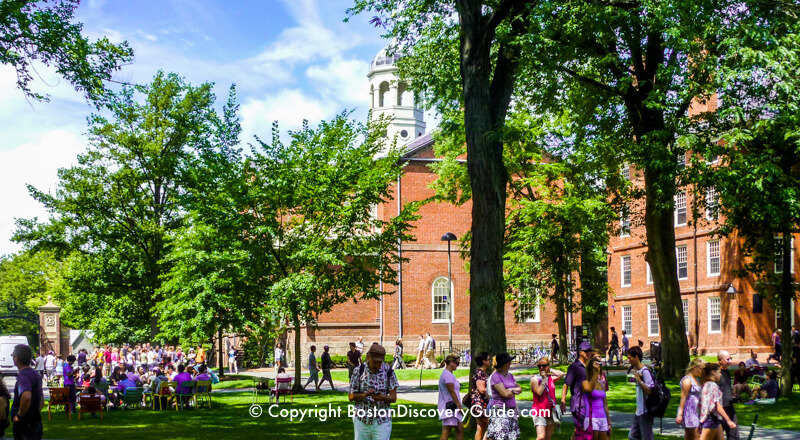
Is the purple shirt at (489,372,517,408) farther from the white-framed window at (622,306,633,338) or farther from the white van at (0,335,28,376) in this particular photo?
the white-framed window at (622,306,633,338)

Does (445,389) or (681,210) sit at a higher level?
(681,210)

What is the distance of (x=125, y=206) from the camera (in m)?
43.0

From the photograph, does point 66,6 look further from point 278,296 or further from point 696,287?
point 696,287

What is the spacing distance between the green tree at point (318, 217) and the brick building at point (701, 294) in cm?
1415

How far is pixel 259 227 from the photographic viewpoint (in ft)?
95.5

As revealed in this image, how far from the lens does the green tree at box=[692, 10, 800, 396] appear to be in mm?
19922

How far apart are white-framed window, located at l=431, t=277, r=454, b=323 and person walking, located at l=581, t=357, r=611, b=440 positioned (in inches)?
1579

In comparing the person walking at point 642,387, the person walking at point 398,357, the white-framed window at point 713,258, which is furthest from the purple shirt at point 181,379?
the white-framed window at point 713,258

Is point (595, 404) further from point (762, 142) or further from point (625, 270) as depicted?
point (625, 270)

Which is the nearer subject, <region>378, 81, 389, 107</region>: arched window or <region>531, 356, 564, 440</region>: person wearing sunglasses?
<region>531, 356, 564, 440</region>: person wearing sunglasses

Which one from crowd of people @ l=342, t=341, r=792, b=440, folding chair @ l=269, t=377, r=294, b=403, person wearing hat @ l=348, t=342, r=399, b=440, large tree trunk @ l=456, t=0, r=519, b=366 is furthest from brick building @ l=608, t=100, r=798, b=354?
person wearing hat @ l=348, t=342, r=399, b=440

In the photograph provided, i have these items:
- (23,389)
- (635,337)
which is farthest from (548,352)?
(23,389)

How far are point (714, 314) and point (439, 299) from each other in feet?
52.3

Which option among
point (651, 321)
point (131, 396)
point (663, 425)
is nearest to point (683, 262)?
point (651, 321)
